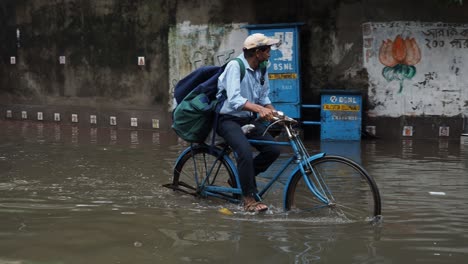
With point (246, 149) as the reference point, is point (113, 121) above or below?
below

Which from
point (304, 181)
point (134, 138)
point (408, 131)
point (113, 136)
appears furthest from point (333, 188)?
point (113, 136)

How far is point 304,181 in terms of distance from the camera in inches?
199

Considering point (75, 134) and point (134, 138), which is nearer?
point (134, 138)

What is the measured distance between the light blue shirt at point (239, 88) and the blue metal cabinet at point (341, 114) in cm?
492

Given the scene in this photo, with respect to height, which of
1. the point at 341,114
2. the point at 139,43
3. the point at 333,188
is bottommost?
the point at 333,188

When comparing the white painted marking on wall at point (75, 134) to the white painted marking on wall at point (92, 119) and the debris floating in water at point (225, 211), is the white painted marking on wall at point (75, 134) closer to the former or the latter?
the white painted marking on wall at point (92, 119)

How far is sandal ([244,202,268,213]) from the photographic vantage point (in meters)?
5.23

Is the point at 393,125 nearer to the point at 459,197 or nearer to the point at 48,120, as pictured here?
the point at 459,197

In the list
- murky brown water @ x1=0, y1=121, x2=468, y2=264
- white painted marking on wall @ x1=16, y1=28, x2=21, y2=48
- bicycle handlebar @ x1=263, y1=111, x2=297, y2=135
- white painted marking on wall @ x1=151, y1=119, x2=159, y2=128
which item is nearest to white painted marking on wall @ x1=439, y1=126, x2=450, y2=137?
murky brown water @ x1=0, y1=121, x2=468, y2=264

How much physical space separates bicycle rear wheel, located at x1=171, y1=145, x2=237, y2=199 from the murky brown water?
0.55 feet

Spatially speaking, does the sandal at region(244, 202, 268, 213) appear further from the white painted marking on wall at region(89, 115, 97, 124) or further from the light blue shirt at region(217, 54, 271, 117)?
the white painted marking on wall at region(89, 115, 97, 124)

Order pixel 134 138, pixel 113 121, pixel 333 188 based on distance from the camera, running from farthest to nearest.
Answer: pixel 113 121 → pixel 134 138 → pixel 333 188

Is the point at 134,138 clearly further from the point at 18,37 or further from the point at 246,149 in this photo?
the point at 246,149

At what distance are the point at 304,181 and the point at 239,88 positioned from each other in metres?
0.98
